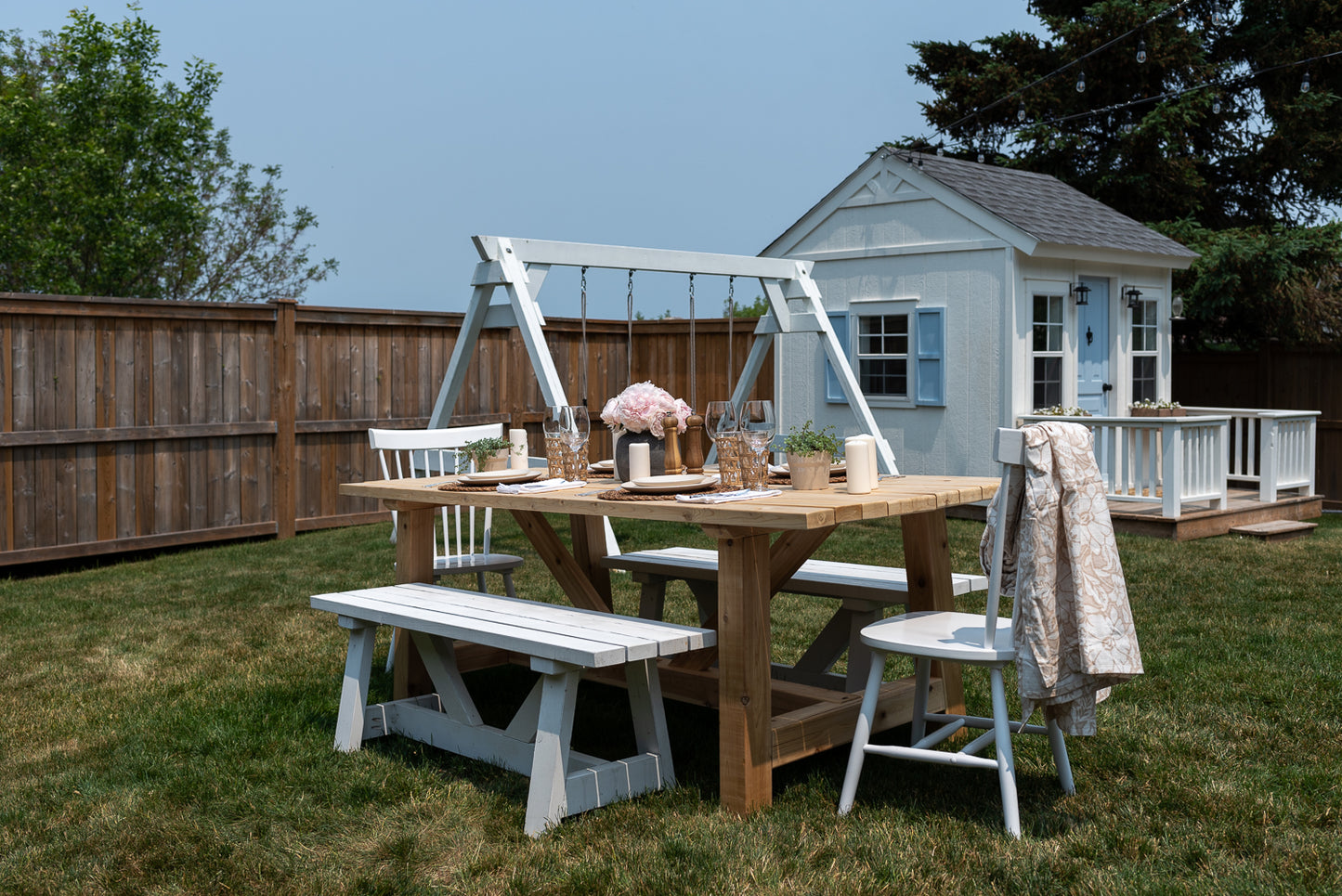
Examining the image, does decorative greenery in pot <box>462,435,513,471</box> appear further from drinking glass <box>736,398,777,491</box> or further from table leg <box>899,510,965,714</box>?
table leg <box>899,510,965,714</box>

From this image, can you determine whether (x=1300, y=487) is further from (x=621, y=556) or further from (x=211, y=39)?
(x=211, y=39)

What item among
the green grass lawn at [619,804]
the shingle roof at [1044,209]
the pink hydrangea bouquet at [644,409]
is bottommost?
the green grass lawn at [619,804]

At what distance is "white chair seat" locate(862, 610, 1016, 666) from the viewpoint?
9.44 ft

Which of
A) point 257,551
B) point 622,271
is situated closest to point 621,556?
point 622,271

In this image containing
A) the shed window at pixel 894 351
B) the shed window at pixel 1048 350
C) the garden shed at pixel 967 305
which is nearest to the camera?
the garden shed at pixel 967 305

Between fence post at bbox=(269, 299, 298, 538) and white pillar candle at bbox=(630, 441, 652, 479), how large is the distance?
5.73m

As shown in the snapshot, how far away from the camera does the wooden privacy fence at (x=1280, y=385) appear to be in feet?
37.3

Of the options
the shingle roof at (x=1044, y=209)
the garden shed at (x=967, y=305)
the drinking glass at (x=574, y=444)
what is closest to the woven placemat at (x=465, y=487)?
the drinking glass at (x=574, y=444)

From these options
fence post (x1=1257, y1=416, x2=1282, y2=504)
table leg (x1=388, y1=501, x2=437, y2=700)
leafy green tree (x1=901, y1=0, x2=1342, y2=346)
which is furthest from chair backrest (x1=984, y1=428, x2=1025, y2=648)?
leafy green tree (x1=901, y1=0, x2=1342, y2=346)

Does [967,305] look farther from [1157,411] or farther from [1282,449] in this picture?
[1282,449]

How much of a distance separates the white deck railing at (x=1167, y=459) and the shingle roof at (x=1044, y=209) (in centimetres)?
169

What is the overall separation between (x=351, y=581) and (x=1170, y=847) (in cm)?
511

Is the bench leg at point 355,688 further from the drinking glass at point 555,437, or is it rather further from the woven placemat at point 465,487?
the drinking glass at point 555,437

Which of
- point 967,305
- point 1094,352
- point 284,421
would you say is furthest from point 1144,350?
point 284,421
